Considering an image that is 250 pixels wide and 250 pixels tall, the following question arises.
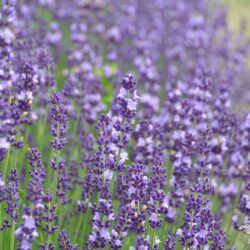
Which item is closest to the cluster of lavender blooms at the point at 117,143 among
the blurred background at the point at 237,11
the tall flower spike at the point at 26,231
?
the tall flower spike at the point at 26,231

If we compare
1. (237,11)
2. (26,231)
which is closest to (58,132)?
(26,231)

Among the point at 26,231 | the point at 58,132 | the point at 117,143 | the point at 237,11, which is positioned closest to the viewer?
the point at 26,231

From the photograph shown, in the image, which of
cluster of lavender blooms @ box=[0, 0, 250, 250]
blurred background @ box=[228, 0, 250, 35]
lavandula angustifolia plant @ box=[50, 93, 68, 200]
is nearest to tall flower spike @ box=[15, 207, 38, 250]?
cluster of lavender blooms @ box=[0, 0, 250, 250]

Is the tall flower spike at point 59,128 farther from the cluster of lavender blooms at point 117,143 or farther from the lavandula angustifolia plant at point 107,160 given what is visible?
the lavandula angustifolia plant at point 107,160

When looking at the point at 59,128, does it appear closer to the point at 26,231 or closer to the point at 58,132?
the point at 58,132

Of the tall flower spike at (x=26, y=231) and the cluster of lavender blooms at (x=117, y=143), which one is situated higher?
the cluster of lavender blooms at (x=117, y=143)

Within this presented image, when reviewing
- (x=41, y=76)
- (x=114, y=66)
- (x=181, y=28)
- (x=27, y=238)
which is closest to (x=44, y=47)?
(x=41, y=76)

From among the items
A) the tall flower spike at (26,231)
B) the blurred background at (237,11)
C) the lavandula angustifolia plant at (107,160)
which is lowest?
the tall flower spike at (26,231)

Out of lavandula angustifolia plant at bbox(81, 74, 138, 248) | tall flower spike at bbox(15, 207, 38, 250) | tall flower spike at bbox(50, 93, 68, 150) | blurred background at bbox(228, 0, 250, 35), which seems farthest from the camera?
blurred background at bbox(228, 0, 250, 35)

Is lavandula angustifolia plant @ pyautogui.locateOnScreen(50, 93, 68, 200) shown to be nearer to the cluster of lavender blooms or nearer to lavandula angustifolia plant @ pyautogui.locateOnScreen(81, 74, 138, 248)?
the cluster of lavender blooms
